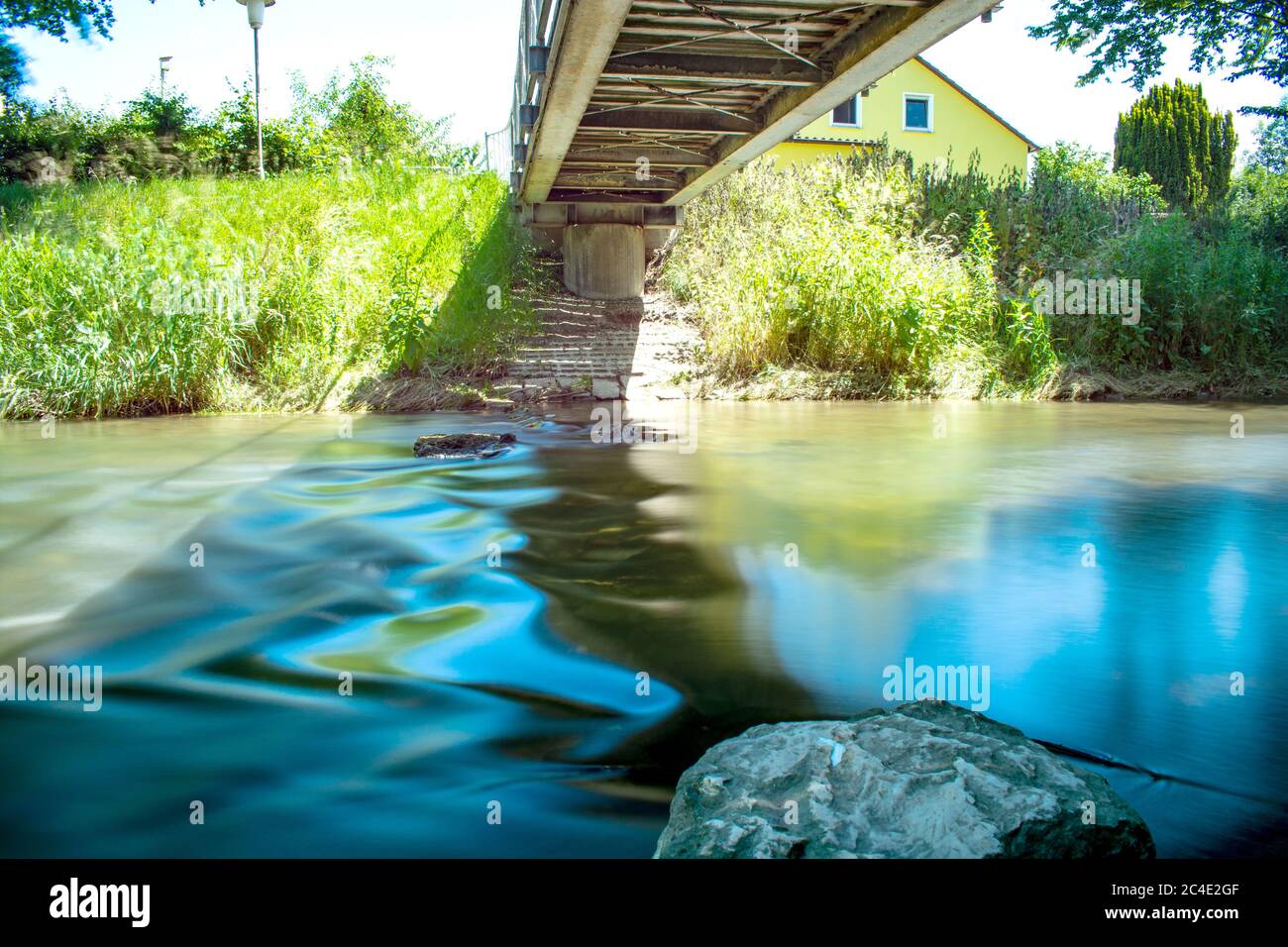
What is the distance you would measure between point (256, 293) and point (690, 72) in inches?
284

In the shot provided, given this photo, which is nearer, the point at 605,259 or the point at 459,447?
the point at 459,447

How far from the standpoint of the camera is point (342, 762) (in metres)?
2.73

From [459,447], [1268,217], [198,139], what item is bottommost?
[459,447]

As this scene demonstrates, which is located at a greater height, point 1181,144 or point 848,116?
point 848,116

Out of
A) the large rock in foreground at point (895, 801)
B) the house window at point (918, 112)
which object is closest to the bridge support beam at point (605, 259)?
the large rock in foreground at point (895, 801)

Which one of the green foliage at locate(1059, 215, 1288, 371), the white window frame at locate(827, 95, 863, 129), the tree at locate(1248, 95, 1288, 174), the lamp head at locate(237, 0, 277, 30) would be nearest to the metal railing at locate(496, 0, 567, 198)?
the green foliage at locate(1059, 215, 1288, 371)

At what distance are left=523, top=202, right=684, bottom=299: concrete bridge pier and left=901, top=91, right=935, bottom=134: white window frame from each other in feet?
69.4

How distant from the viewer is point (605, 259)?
1702cm

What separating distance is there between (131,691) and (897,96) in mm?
35963

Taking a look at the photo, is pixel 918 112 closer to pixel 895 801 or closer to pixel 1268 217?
pixel 1268 217

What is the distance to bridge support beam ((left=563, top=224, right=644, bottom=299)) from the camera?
1700 cm

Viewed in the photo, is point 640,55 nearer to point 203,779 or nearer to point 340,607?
point 340,607

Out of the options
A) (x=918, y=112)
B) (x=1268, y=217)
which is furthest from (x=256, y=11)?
(x=1268, y=217)

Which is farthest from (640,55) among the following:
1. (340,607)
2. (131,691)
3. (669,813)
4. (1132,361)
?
(1132,361)
